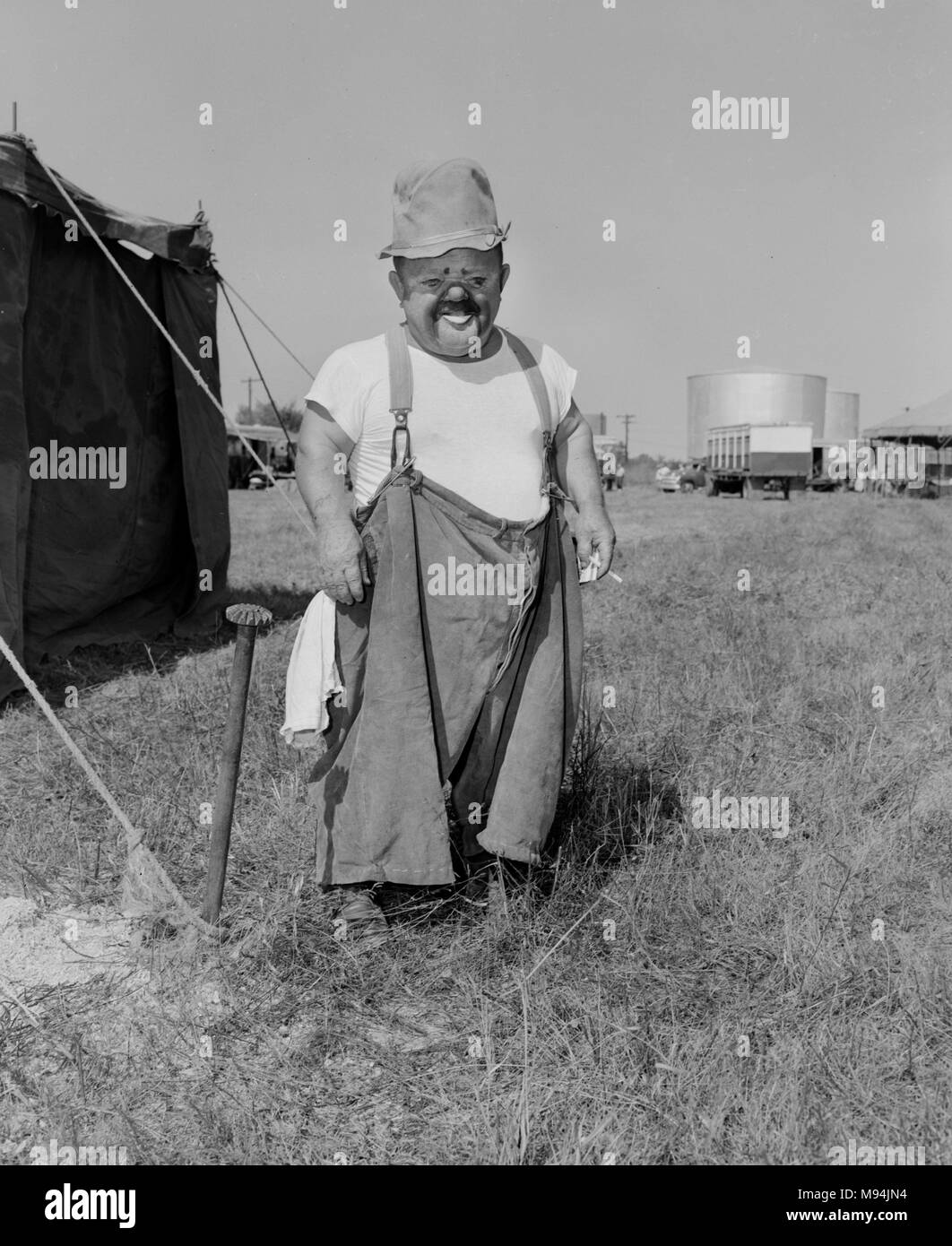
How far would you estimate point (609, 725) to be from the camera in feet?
14.6

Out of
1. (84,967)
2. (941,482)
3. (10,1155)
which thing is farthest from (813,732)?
(941,482)

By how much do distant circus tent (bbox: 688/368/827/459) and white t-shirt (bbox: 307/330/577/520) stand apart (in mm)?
40137

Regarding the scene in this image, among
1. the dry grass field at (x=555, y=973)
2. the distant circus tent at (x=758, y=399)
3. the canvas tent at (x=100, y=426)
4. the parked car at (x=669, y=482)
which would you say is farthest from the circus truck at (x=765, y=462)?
the dry grass field at (x=555, y=973)

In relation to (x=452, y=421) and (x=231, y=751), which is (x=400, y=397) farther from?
(x=231, y=751)

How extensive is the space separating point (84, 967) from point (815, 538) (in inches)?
443

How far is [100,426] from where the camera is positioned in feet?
21.7

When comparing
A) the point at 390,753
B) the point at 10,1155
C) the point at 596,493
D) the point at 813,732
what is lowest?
the point at 10,1155

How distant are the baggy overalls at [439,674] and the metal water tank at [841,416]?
1856 inches

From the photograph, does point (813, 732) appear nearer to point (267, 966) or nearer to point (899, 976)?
point (899, 976)

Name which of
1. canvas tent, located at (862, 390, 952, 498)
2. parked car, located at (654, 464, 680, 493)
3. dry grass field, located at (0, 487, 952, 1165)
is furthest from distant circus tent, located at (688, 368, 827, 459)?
dry grass field, located at (0, 487, 952, 1165)

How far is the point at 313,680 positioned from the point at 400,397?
2.22 ft

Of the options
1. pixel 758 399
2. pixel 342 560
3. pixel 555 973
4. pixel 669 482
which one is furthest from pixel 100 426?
pixel 758 399

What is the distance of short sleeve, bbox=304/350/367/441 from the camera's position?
2.61 meters

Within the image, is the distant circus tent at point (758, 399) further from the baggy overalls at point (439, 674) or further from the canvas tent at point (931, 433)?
the baggy overalls at point (439, 674)
